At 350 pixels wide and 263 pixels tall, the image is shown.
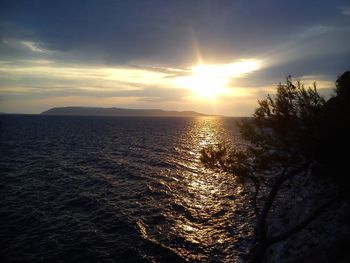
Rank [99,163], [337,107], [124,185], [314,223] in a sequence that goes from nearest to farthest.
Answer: [337,107], [314,223], [124,185], [99,163]

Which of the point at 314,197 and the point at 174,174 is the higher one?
the point at 314,197

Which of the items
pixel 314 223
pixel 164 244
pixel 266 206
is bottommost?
pixel 164 244

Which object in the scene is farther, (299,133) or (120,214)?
(120,214)

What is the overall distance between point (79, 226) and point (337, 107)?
88.2 feet

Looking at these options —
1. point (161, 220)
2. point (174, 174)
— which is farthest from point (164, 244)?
point (174, 174)

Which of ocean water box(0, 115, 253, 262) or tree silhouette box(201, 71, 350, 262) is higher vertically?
tree silhouette box(201, 71, 350, 262)

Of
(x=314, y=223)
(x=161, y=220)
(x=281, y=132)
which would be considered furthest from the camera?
(x=161, y=220)

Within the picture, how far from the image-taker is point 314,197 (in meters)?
22.9

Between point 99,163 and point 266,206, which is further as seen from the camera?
point 99,163

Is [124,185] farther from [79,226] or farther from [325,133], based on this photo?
[325,133]

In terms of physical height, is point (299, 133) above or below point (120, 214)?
above

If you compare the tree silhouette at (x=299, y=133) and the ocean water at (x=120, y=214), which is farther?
the ocean water at (x=120, y=214)

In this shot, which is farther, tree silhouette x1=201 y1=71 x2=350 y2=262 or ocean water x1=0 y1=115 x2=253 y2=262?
ocean water x1=0 y1=115 x2=253 y2=262

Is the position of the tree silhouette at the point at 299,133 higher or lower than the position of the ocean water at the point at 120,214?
higher
